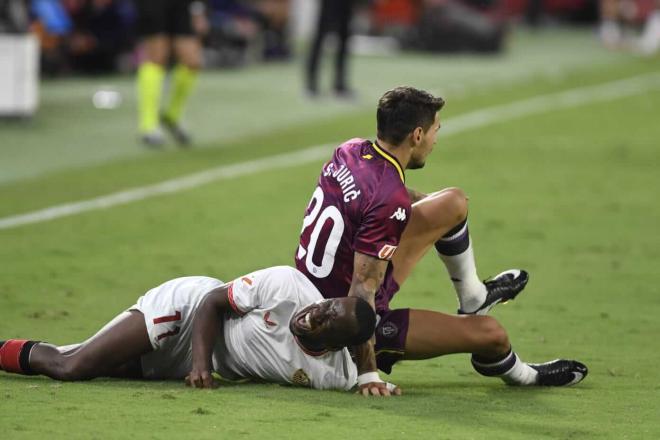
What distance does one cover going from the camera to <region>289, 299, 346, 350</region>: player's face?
5770mm

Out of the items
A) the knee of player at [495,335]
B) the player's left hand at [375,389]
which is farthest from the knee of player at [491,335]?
the player's left hand at [375,389]

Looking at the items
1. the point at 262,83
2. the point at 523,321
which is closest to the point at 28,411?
the point at 523,321

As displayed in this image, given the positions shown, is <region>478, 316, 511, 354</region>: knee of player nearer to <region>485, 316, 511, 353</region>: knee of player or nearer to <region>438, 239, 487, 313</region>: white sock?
<region>485, 316, 511, 353</region>: knee of player

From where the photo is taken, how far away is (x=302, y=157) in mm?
14641

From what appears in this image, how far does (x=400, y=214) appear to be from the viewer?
600cm

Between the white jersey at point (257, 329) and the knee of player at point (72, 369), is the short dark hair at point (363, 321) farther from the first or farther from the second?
the knee of player at point (72, 369)

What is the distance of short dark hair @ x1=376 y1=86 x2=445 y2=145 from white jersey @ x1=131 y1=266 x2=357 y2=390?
2.32ft

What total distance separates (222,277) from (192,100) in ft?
31.8

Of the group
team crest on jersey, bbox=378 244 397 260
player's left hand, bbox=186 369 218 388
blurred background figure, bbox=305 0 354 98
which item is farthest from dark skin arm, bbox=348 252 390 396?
blurred background figure, bbox=305 0 354 98

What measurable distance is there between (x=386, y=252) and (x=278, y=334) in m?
0.58

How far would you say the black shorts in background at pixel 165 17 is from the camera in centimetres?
1399

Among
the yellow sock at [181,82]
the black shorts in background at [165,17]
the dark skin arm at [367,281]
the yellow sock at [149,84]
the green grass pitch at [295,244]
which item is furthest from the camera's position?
the yellow sock at [181,82]

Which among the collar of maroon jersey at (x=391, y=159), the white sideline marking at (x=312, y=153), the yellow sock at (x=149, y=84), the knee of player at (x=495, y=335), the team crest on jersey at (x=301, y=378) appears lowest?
the white sideline marking at (x=312, y=153)

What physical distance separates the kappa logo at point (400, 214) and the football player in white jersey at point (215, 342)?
1.54ft
